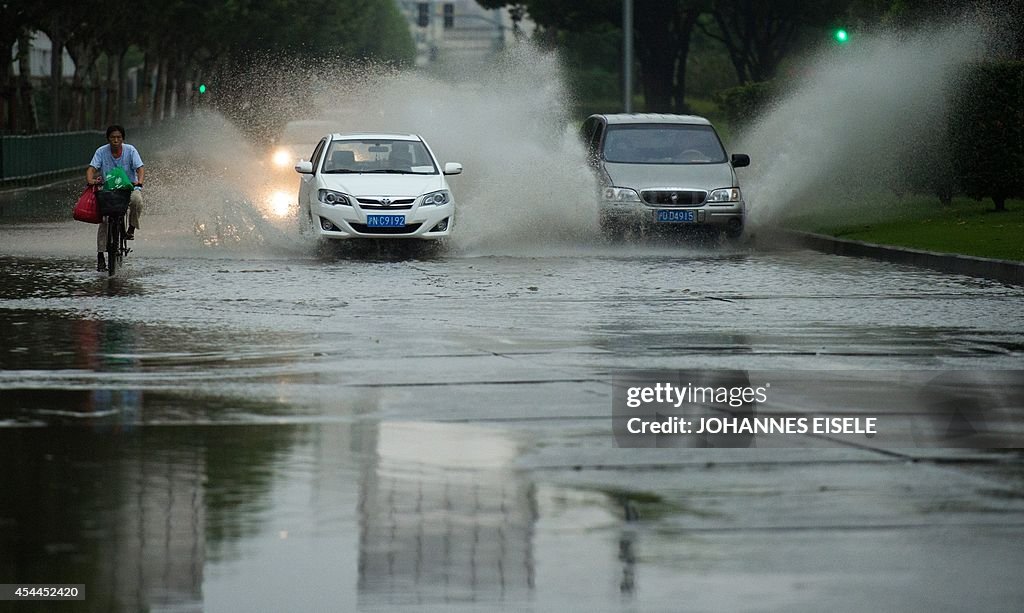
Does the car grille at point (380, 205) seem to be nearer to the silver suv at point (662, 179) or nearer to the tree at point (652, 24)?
the silver suv at point (662, 179)

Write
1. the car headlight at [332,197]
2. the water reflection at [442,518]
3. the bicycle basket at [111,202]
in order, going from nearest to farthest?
the water reflection at [442,518], the bicycle basket at [111,202], the car headlight at [332,197]

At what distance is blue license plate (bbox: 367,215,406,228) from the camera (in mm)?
22422

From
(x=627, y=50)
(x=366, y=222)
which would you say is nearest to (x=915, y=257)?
(x=366, y=222)

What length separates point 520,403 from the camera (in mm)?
10227

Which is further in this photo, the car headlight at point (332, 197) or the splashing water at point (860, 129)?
the splashing water at point (860, 129)

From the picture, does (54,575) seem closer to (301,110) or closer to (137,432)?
(137,432)

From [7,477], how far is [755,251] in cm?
1684

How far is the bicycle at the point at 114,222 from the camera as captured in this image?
1944 centimetres

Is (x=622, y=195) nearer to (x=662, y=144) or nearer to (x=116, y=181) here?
(x=662, y=144)

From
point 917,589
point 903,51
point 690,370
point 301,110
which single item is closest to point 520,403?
point 690,370

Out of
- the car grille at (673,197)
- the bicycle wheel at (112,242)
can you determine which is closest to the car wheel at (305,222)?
the bicycle wheel at (112,242)

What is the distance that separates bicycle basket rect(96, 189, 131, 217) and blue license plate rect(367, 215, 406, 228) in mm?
3363

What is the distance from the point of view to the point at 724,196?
24.3 m

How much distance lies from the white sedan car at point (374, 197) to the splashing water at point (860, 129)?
252 inches
